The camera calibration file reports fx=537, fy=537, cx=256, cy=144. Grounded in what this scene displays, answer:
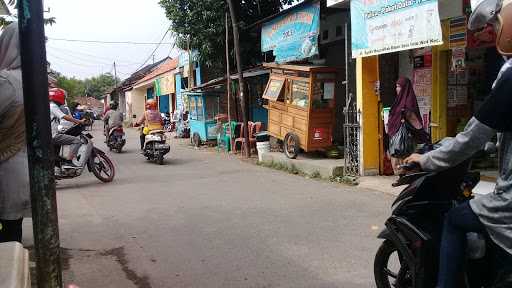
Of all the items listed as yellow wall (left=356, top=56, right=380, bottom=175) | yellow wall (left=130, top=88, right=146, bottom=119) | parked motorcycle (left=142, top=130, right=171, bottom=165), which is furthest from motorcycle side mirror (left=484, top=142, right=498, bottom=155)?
yellow wall (left=130, top=88, right=146, bottom=119)

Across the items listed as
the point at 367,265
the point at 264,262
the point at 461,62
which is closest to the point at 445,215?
the point at 367,265

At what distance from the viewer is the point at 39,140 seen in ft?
9.39

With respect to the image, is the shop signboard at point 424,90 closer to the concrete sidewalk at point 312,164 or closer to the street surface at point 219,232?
the concrete sidewalk at point 312,164

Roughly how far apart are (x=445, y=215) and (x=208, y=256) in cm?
279

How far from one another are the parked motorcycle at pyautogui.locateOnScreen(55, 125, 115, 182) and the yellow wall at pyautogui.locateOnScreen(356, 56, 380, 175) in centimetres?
489

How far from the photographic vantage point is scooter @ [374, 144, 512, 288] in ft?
9.52

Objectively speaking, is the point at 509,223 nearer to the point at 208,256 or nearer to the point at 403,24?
the point at 208,256

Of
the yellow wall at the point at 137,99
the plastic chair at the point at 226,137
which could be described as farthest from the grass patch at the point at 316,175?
the yellow wall at the point at 137,99

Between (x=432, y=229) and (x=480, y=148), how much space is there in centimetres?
69

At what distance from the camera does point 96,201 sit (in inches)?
333

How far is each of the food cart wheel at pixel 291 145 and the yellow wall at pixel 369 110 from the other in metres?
2.23

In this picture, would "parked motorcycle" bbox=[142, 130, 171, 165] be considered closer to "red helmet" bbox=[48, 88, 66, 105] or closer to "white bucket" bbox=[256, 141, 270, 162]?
"white bucket" bbox=[256, 141, 270, 162]

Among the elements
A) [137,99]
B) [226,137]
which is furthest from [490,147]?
[137,99]

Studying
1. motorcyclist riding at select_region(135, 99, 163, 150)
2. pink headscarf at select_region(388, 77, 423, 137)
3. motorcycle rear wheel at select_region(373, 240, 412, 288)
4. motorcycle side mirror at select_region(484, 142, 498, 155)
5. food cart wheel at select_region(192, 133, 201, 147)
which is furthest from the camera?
food cart wheel at select_region(192, 133, 201, 147)
